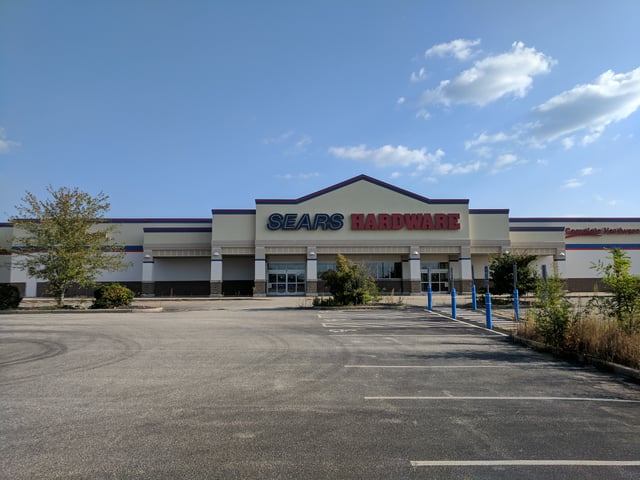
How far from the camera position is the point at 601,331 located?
9.27 meters

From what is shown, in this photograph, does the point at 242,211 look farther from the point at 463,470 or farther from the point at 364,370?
the point at 463,470

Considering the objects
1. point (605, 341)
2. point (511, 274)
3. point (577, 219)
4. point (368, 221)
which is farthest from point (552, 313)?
point (577, 219)

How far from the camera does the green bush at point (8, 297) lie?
22375 millimetres

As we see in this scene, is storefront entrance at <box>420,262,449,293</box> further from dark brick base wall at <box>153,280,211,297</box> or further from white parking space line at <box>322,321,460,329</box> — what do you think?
white parking space line at <box>322,321,460,329</box>

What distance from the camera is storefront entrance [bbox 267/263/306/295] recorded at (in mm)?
41031

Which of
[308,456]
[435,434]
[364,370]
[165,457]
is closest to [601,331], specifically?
[364,370]

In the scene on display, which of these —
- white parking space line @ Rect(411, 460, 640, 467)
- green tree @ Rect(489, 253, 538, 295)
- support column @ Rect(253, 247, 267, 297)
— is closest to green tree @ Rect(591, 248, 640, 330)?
white parking space line @ Rect(411, 460, 640, 467)

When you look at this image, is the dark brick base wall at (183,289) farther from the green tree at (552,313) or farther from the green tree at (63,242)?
the green tree at (552,313)

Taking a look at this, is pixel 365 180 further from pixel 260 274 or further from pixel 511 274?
pixel 511 274

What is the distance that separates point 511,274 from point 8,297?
1075 inches

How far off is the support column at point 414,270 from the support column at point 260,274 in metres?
13.2

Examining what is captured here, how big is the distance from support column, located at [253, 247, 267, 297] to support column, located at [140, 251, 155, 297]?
9.59m

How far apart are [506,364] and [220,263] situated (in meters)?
33.4

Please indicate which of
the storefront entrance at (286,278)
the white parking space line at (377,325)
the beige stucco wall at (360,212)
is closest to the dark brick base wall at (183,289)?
the storefront entrance at (286,278)
